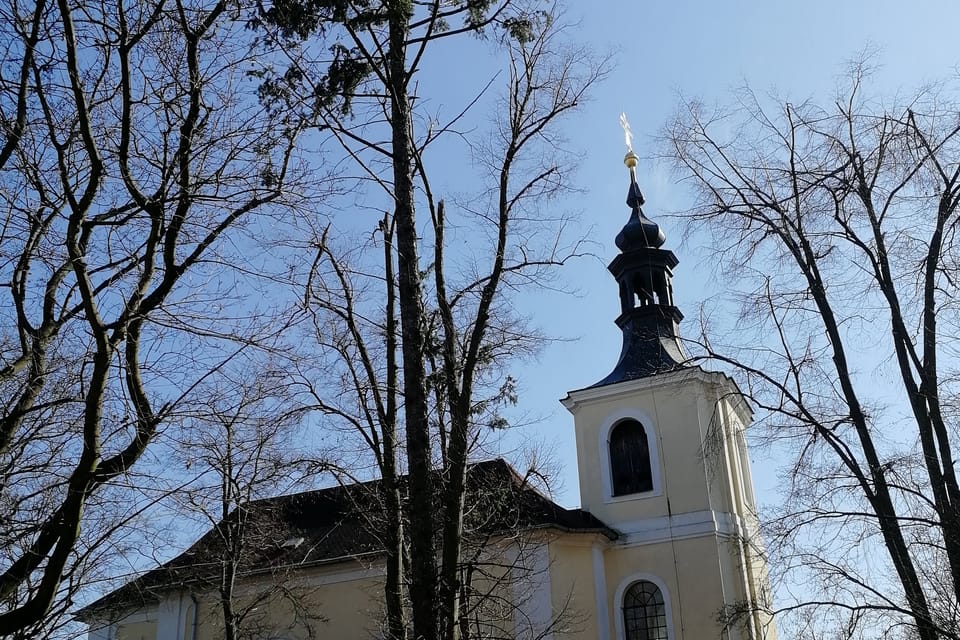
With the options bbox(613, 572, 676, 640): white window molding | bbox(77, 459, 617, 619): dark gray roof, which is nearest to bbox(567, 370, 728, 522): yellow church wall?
bbox(77, 459, 617, 619): dark gray roof

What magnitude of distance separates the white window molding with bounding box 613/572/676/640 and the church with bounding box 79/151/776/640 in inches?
1.0

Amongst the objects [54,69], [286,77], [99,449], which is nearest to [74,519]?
[99,449]

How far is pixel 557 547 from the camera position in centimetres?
2095

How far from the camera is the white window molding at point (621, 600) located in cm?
2072

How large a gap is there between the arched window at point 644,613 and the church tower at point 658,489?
0.08 feet

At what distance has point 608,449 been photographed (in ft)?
76.5

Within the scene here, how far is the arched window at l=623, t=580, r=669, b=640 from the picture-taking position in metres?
Result: 20.9

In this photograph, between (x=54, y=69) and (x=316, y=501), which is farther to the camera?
(x=316, y=501)

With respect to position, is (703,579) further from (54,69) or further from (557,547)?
(54,69)

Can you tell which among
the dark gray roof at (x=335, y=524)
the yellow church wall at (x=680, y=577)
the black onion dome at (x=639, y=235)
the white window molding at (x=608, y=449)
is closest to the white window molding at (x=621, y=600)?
the yellow church wall at (x=680, y=577)

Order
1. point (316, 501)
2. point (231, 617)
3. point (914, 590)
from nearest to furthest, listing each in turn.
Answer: point (914, 590) → point (231, 617) → point (316, 501)

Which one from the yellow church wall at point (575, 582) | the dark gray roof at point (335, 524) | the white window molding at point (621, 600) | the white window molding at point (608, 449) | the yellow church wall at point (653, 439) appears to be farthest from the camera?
the white window molding at point (608, 449)

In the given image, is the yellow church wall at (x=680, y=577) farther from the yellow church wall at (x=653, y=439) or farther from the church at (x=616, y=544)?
the yellow church wall at (x=653, y=439)

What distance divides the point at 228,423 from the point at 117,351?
1284mm
